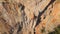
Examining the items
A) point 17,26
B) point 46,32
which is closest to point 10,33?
point 17,26

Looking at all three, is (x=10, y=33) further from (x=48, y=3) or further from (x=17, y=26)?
(x=48, y=3)

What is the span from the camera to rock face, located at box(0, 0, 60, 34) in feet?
4.32

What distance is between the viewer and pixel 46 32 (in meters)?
1.36

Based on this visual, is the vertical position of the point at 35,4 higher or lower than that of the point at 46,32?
higher

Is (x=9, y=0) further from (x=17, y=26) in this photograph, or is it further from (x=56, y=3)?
(x=56, y=3)

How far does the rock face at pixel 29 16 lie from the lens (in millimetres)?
1316

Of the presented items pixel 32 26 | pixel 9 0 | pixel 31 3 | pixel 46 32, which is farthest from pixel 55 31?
pixel 9 0

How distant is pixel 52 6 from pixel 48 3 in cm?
4

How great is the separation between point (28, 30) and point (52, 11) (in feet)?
0.78

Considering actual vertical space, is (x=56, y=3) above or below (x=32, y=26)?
above

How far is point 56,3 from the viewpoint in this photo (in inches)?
53.5

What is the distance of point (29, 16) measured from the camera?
1.34 meters

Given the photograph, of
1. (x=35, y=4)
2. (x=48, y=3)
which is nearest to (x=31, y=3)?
(x=35, y=4)

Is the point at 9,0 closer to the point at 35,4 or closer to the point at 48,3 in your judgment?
the point at 35,4
